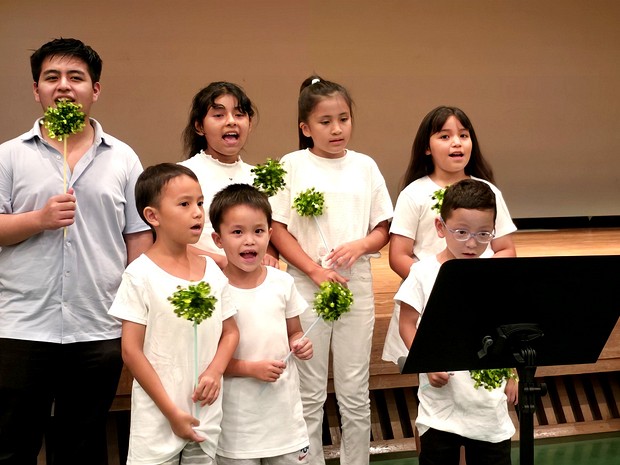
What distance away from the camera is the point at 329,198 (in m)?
3.69

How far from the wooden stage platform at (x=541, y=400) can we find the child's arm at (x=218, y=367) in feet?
4.18

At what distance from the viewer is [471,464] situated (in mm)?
3119

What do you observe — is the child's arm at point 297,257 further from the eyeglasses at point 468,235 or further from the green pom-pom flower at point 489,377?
the green pom-pom flower at point 489,377

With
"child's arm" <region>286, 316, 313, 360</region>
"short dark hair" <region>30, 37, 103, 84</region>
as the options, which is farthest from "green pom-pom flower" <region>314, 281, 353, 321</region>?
"short dark hair" <region>30, 37, 103, 84</region>

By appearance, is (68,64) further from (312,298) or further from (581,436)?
(581,436)

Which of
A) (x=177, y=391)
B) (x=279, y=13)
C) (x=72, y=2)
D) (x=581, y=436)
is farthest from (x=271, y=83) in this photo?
(x=177, y=391)

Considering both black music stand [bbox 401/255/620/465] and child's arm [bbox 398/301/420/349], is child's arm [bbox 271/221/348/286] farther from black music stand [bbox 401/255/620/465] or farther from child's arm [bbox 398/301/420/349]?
black music stand [bbox 401/255/620/465]

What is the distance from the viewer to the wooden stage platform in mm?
4418

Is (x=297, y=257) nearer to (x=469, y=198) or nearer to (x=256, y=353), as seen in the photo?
(x=256, y=353)

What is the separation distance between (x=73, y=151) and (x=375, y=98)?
515 centimetres

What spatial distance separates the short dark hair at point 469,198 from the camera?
9.80 ft

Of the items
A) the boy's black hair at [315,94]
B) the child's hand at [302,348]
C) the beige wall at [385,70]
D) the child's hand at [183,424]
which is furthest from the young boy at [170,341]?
the beige wall at [385,70]

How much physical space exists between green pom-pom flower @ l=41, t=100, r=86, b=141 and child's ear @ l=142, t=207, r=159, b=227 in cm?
38

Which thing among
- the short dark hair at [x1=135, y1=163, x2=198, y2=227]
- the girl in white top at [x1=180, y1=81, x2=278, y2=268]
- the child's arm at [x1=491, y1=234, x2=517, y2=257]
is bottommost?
the child's arm at [x1=491, y1=234, x2=517, y2=257]
